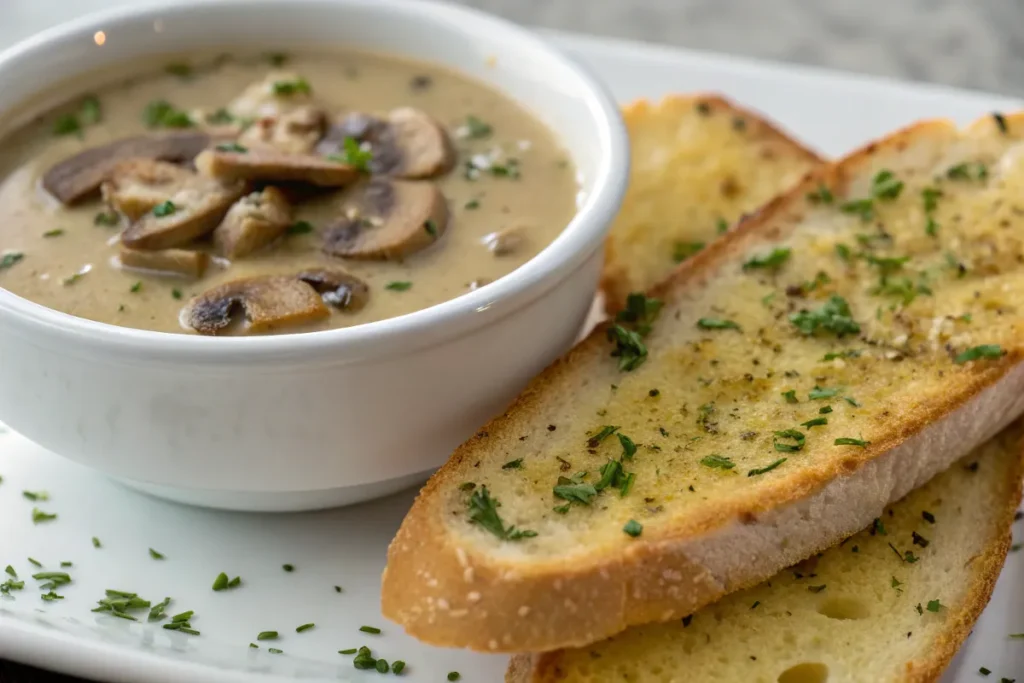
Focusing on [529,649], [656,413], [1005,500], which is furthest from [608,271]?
[529,649]

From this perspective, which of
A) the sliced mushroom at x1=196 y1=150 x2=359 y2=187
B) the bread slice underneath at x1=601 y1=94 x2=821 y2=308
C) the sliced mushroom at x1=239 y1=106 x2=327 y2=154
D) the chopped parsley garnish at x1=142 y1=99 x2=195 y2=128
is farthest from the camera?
the bread slice underneath at x1=601 y1=94 x2=821 y2=308

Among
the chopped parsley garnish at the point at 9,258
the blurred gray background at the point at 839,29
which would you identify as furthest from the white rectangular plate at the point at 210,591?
the blurred gray background at the point at 839,29

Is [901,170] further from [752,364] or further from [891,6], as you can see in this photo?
[891,6]

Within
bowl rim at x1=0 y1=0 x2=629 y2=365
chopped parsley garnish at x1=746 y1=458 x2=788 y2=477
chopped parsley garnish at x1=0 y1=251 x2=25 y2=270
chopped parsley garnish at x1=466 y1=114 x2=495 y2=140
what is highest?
bowl rim at x1=0 y1=0 x2=629 y2=365

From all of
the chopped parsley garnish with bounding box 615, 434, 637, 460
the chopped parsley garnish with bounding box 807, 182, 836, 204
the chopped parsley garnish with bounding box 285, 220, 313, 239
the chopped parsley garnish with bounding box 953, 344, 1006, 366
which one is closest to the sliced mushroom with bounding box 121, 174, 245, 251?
the chopped parsley garnish with bounding box 285, 220, 313, 239

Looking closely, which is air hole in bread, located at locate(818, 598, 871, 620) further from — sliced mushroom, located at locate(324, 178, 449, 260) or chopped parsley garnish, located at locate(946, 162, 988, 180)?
chopped parsley garnish, located at locate(946, 162, 988, 180)

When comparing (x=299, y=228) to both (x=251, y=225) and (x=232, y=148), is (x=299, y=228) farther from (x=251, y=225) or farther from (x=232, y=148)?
(x=232, y=148)
